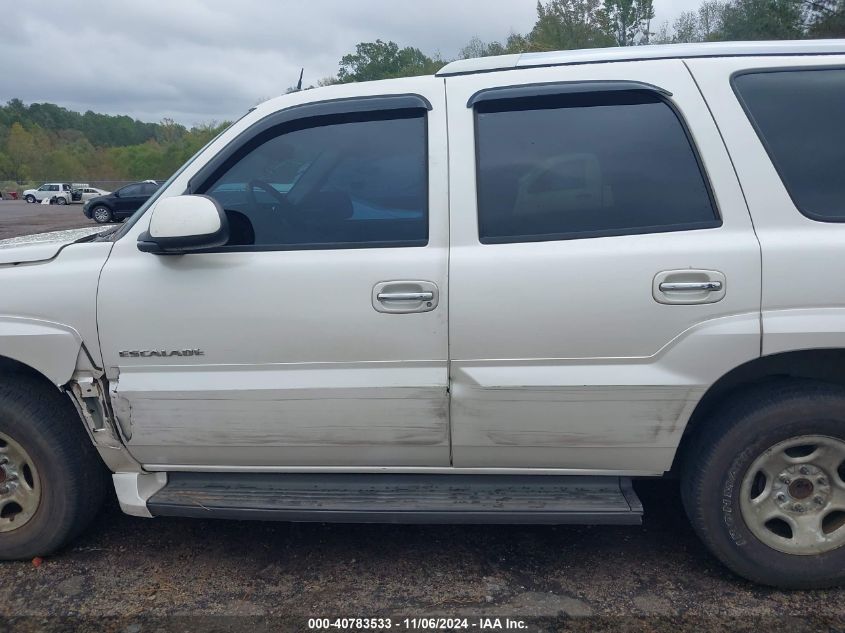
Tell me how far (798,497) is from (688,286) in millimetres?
973

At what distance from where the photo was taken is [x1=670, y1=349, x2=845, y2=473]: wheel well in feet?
8.77

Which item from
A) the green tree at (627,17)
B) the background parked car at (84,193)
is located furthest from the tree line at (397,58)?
the background parked car at (84,193)

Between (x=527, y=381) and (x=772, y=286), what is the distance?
3.04ft

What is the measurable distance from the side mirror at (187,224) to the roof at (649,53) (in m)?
1.08

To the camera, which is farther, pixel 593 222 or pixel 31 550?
pixel 31 550

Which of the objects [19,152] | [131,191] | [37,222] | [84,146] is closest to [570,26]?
[131,191]

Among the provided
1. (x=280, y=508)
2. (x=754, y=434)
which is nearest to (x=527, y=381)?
(x=754, y=434)

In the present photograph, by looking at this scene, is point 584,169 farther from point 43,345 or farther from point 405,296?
point 43,345

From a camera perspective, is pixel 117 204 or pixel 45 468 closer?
pixel 45 468

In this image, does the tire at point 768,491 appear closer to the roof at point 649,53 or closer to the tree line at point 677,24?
the roof at point 649,53

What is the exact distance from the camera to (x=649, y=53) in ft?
9.43

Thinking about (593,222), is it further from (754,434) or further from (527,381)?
(754,434)

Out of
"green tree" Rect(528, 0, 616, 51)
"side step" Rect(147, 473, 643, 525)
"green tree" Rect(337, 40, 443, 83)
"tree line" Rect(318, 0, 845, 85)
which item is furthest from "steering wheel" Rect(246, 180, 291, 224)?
"green tree" Rect(337, 40, 443, 83)

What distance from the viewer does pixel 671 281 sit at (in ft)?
8.42
